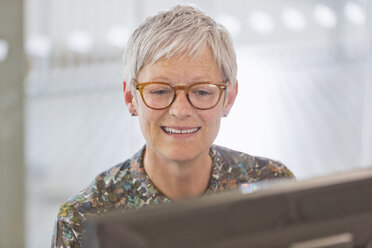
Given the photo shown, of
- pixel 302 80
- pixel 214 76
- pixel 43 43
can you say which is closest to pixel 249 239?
pixel 214 76

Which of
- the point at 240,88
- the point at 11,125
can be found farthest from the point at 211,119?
the point at 240,88

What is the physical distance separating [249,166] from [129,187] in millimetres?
399

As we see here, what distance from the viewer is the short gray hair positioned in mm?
1424

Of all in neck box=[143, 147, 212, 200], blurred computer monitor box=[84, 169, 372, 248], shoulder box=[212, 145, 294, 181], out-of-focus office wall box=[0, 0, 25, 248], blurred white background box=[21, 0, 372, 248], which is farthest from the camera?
blurred white background box=[21, 0, 372, 248]

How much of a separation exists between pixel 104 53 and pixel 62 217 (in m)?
1.86

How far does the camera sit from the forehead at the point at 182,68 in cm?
143

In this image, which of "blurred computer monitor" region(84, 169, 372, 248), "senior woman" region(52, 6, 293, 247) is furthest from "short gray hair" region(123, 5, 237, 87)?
"blurred computer monitor" region(84, 169, 372, 248)

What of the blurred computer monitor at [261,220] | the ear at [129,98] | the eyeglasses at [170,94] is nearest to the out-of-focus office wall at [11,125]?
the ear at [129,98]

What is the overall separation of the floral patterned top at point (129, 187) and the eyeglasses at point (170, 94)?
219mm

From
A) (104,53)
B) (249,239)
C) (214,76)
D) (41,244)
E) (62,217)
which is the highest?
(104,53)

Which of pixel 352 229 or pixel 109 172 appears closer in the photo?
pixel 352 229

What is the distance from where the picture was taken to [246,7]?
345 cm

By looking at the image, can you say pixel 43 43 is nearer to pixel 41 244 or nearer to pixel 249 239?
pixel 41 244

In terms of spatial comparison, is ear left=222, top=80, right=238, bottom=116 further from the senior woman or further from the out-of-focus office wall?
the out-of-focus office wall
